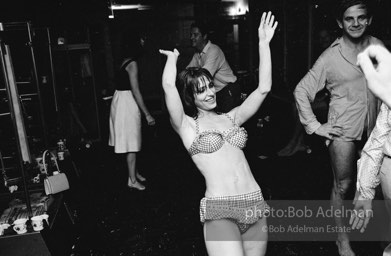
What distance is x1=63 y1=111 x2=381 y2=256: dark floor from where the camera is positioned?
144 inches

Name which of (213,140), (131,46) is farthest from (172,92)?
(131,46)

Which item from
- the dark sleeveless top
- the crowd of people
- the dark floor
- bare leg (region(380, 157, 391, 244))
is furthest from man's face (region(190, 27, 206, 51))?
bare leg (region(380, 157, 391, 244))

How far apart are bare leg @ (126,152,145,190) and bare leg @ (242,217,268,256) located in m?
2.69

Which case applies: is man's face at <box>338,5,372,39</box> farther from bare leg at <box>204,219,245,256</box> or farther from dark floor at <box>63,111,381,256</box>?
dark floor at <box>63,111,381,256</box>

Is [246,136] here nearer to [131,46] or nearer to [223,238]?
[223,238]

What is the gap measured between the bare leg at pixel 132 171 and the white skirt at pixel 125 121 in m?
0.12

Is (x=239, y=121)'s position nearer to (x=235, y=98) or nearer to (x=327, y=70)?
(x=327, y=70)

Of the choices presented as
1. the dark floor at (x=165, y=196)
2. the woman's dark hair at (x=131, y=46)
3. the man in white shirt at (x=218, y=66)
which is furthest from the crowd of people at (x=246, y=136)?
the man in white shirt at (x=218, y=66)

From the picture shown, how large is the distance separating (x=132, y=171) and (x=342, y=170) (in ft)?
8.96

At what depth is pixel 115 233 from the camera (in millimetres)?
3984

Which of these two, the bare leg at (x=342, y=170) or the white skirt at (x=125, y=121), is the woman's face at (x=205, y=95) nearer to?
the bare leg at (x=342, y=170)

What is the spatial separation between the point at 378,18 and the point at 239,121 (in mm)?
2751

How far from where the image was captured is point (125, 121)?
4785 millimetres

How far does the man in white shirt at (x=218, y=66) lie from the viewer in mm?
5074
